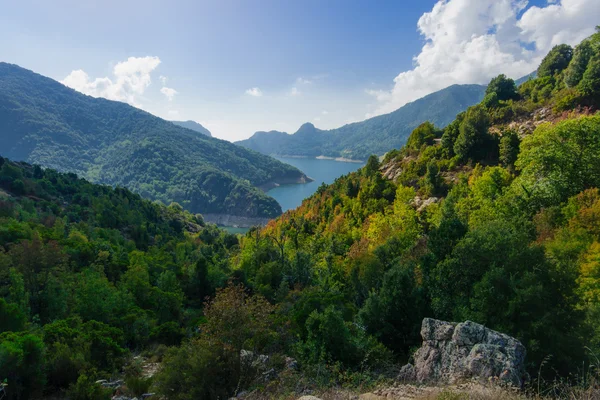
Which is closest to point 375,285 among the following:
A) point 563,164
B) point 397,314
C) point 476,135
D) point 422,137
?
point 397,314

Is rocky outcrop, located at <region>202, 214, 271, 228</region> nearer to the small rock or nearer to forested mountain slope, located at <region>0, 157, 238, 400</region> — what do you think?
forested mountain slope, located at <region>0, 157, 238, 400</region>

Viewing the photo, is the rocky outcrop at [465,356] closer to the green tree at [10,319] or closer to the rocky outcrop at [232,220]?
the green tree at [10,319]

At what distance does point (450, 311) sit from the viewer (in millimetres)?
14484

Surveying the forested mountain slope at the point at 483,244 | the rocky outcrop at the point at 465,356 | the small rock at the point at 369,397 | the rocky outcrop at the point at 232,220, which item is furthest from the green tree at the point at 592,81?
the rocky outcrop at the point at 232,220

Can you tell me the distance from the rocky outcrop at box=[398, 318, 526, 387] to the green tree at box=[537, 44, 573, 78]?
156 ft

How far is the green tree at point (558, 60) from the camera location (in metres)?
43.0

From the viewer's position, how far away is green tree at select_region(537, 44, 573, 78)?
43031 millimetres

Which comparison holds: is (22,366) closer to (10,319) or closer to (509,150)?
(10,319)

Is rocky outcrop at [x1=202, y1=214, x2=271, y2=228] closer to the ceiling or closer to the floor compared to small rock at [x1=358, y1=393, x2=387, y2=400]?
closer to the floor

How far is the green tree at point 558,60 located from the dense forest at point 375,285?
206 millimetres

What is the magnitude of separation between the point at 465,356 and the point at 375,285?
17879 mm

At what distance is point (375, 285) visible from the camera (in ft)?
87.6

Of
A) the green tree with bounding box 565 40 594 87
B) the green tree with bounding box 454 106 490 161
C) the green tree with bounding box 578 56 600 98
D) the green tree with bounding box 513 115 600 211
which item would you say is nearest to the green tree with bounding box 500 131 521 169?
the green tree with bounding box 454 106 490 161

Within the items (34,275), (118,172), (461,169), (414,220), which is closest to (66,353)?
(34,275)
